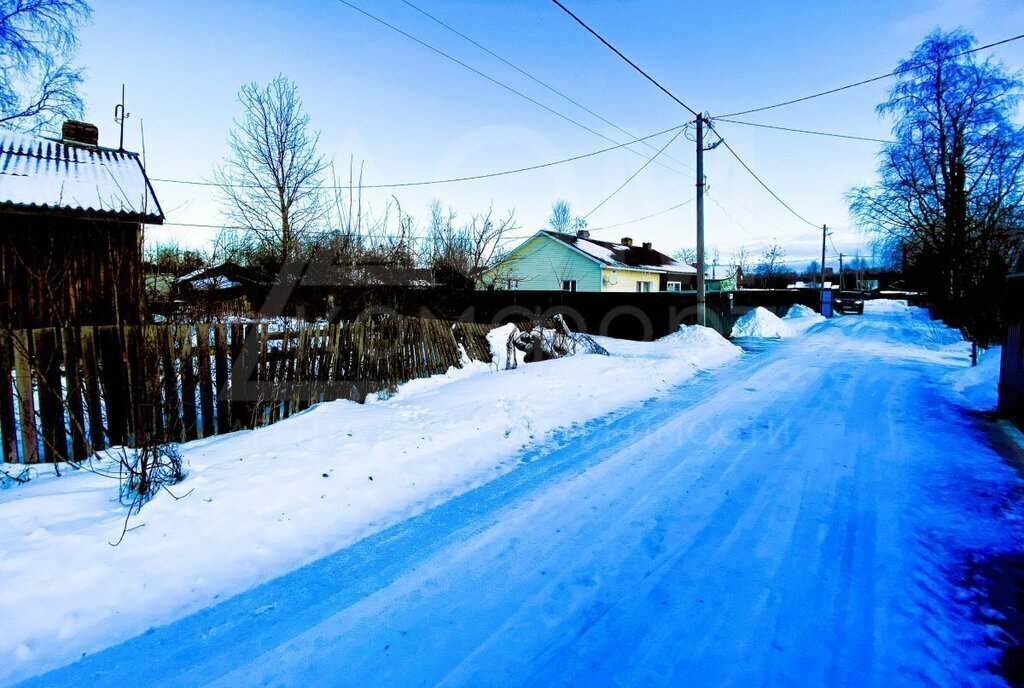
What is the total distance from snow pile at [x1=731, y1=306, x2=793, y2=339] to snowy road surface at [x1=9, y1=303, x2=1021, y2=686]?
613 inches

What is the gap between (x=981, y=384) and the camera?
8281 mm

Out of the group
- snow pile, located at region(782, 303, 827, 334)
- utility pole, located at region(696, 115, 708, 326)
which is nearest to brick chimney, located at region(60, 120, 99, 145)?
utility pole, located at region(696, 115, 708, 326)

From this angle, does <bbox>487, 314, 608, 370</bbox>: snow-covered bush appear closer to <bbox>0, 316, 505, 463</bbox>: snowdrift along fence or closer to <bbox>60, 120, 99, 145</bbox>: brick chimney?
<bbox>0, 316, 505, 463</bbox>: snowdrift along fence

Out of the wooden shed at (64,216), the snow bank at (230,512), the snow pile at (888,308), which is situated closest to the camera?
the snow bank at (230,512)

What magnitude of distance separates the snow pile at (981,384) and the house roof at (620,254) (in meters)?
20.9

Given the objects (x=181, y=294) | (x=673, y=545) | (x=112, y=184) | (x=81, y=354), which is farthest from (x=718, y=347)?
(x=181, y=294)

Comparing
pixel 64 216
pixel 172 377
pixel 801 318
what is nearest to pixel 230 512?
pixel 172 377

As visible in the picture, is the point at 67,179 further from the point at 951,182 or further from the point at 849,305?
the point at 849,305

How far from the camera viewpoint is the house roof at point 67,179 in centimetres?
952

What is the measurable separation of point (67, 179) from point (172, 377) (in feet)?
31.0

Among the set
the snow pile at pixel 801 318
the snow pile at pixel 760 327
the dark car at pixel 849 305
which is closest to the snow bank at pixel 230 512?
the snow pile at pixel 760 327

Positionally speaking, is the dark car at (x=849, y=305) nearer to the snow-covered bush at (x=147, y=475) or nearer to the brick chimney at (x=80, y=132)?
the snow-covered bush at (x=147, y=475)

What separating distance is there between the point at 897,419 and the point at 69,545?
893 centimetres

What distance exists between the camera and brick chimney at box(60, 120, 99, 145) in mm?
12289
